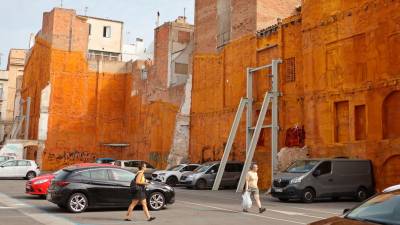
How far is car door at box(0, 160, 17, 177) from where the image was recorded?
108 ft

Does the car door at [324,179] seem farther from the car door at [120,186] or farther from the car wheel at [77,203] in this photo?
the car wheel at [77,203]

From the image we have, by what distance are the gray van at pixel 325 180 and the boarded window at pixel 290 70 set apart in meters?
7.94

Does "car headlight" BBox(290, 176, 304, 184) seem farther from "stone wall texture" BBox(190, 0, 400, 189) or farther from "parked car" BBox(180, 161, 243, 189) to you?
"parked car" BBox(180, 161, 243, 189)

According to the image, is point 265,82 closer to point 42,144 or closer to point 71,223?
point 71,223

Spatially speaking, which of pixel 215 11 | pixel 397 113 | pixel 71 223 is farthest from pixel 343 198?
pixel 215 11

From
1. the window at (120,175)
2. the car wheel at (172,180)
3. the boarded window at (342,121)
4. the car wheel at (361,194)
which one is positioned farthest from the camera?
the car wheel at (172,180)

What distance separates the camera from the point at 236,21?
3647 cm

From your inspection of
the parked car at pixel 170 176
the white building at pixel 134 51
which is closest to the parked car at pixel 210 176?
the parked car at pixel 170 176

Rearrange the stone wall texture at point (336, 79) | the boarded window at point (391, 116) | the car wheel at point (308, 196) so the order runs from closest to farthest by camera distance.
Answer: the car wheel at point (308, 196) → the boarded window at point (391, 116) → the stone wall texture at point (336, 79)

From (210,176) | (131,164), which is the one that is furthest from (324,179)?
(131,164)

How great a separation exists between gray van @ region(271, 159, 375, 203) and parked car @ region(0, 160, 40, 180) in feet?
64.4

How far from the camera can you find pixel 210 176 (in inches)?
1149

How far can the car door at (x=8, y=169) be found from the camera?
3306 cm

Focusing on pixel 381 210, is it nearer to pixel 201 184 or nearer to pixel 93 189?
pixel 93 189
